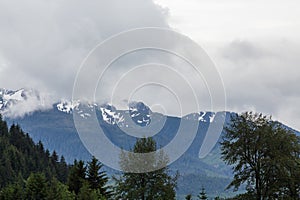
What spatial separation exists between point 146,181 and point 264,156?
13.5 meters

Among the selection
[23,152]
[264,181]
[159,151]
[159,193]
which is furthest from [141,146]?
[23,152]

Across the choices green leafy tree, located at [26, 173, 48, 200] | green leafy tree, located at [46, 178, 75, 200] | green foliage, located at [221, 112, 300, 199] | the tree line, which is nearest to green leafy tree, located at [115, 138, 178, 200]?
the tree line

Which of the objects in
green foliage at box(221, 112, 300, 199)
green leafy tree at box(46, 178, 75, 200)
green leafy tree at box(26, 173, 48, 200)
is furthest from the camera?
green leafy tree at box(26, 173, 48, 200)

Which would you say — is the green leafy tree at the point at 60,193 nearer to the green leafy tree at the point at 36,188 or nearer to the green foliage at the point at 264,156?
the green leafy tree at the point at 36,188

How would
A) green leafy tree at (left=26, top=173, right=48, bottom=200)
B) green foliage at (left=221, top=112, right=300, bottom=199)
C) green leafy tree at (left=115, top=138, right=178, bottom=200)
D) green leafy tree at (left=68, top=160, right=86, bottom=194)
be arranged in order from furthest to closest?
green leafy tree at (left=26, top=173, right=48, bottom=200) < green leafy tree at (left=68, top=160, right=86, bottom=194) < green leafy tree at (left=115, top=138, right=178, bottom=200) < green foliage at (left=221, top=112, right=300, bottom=199)

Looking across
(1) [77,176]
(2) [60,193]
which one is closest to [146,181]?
(2) [60,193]

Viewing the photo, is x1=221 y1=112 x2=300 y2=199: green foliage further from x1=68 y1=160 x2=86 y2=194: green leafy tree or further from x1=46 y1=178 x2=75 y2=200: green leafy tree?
x1=68 y1=160 x2=86 y2=194: green leafy tree

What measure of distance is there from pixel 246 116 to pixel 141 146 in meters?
13.8

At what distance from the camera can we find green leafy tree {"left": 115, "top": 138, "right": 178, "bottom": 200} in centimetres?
5188

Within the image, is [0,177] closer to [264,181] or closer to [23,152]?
[23,152]

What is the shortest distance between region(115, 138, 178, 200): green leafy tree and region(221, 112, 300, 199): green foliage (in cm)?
870

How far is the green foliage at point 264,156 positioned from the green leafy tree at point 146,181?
870 cm

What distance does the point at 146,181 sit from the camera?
5256 cm

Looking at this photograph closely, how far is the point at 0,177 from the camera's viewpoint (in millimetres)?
154625
